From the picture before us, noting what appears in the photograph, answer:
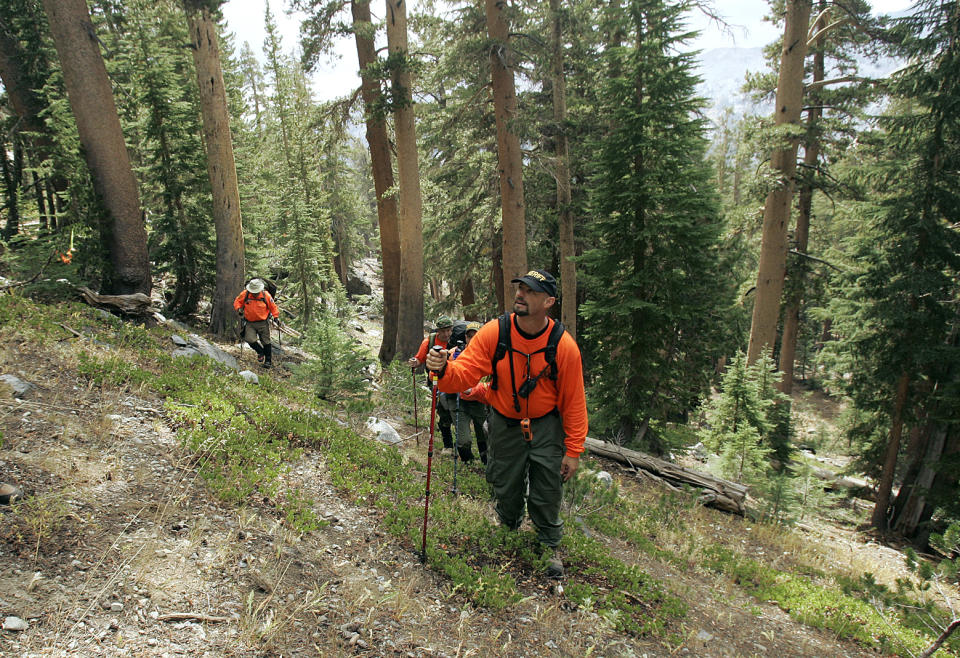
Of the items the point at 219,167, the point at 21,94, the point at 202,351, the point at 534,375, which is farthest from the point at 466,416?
the point at 21,94

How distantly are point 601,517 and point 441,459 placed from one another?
2.31 meters

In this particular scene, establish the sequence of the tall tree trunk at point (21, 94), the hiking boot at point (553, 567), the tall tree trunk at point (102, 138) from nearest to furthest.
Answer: the hiking boot at point (553, 567), the tall tree trunk at point (102, 138), the tall tree trunk at point (21, 94)

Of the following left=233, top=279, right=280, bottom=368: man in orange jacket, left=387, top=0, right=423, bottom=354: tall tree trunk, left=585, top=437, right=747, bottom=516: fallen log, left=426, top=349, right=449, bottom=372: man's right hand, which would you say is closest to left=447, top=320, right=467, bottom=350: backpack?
left=426, top=349, right=449, bottom=372: man's right hand

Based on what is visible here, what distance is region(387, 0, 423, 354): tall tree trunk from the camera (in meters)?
11.4

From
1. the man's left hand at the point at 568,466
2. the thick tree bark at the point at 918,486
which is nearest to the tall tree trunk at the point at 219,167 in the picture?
the man's left hand at the point at 568,466

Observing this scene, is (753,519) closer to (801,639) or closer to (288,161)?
(801,639)

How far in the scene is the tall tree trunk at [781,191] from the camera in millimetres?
11508

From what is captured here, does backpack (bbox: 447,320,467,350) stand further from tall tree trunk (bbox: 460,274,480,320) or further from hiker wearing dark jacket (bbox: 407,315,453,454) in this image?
tall tree trunk (bbox: 460,274,480,320)

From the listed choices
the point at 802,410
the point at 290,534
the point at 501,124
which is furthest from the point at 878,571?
the point at 802,410

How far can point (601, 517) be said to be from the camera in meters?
6.12

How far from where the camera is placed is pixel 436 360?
12.9ft

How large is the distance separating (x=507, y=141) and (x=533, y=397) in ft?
28.3

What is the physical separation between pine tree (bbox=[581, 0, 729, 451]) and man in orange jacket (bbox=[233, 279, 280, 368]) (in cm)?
725

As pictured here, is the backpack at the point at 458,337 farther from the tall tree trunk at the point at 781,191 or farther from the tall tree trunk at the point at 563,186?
the tall tree trunk at the point at 781,191
